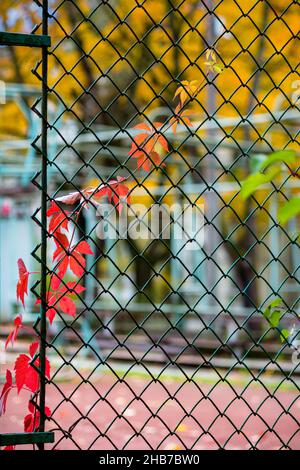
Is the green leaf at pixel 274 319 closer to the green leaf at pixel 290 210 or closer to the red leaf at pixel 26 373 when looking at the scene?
the green leaf at pixel 290 210

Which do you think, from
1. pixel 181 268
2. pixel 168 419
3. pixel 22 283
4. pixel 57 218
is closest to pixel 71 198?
pixel 57 218

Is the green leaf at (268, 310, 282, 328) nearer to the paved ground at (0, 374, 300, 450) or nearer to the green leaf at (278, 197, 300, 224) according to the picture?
the green leaf at (278, 197, 300, 224)

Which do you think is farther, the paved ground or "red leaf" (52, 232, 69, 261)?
the paved ground

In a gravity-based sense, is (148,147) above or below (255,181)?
above

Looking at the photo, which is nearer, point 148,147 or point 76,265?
point 76,265

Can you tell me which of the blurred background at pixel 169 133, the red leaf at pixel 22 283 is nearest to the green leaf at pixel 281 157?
the red leaf at pixel 22 283

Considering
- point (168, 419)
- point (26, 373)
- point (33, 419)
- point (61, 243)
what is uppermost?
point (168, 419)

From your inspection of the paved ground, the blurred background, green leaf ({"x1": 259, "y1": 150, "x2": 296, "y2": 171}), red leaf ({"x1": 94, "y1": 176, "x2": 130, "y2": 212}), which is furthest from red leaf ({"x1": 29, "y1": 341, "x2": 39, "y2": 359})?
the blurred background

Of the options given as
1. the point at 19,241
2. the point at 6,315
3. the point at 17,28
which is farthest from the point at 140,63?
the point at 6,315

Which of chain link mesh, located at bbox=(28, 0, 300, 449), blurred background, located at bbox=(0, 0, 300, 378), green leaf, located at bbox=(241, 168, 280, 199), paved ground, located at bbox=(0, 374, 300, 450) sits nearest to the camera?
green leaf, located at bbox=(241, 168, 280, 199)

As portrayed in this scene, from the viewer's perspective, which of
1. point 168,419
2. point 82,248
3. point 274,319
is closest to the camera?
point 82,248

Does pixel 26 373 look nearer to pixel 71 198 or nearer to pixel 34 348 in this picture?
pixel 34 348
